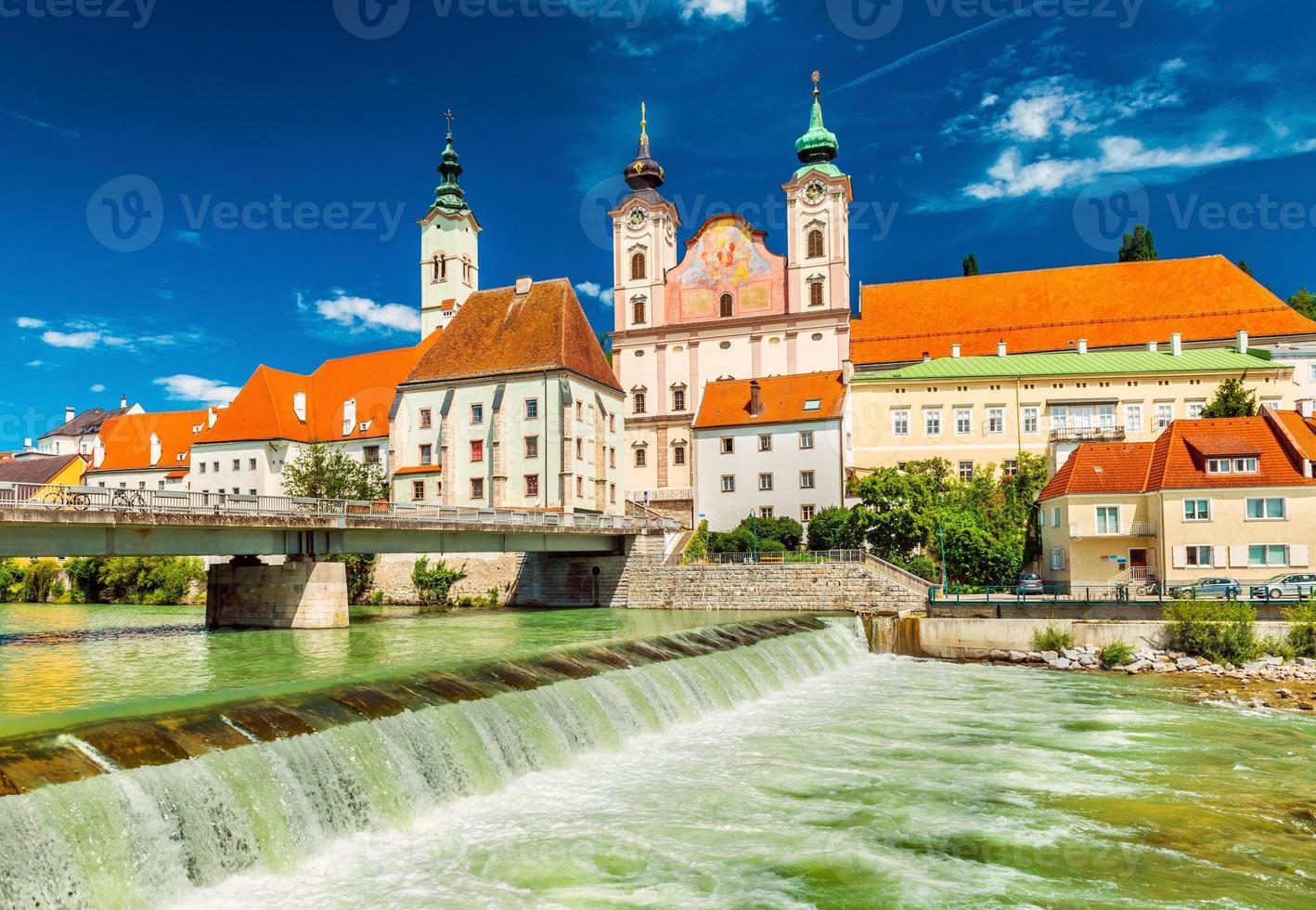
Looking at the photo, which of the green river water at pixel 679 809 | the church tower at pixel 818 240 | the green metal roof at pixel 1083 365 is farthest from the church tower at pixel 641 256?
the green river water at pixel 679 809

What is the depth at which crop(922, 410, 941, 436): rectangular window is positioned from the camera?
60156 millimetres

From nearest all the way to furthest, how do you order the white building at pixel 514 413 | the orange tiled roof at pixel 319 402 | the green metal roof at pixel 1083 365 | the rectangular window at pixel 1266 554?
the rectangular window at pixel 1266 554 → the white building at pixel 514 413 → the green metal roof at pixel 1083 365 → the orange tiled roof at pixel 319 402

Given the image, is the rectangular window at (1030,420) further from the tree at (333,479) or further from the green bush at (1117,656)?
the tree at (333,479)

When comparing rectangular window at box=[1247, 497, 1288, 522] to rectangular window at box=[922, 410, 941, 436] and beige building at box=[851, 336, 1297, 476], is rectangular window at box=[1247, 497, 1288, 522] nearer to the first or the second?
beige building at box=[851, 336, 1297, 476]

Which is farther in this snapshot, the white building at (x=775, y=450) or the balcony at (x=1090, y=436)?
the balcony at (x=1090, y=436)

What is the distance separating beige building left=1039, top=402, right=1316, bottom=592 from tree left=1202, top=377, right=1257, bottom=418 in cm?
879

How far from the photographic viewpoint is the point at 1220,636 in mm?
30156

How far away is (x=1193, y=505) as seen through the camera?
39.0 metres

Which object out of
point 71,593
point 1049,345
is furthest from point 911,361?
point 71,593

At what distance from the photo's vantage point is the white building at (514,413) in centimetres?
5525

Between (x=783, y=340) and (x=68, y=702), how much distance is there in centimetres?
5499

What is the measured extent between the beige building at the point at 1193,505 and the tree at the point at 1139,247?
5433cm

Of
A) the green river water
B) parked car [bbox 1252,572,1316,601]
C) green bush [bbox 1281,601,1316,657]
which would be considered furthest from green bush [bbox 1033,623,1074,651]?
the green river water

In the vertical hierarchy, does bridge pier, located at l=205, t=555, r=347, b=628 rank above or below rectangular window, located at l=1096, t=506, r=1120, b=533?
below
